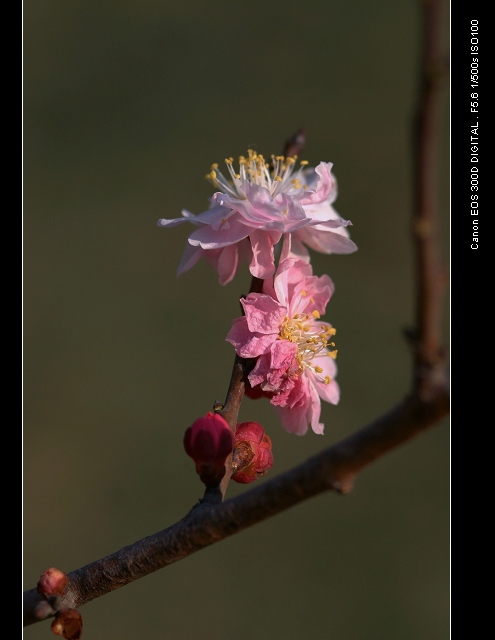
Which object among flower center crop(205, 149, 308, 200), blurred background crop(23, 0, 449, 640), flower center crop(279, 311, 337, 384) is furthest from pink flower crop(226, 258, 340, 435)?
blurred background crop(23, 0, 449, 640)

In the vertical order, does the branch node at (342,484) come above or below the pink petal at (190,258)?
below

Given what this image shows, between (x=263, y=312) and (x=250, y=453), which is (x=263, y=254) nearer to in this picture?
(x=263, y=312)

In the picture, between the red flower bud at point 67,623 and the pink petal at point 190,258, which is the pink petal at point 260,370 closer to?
the pink petal at point 190,258

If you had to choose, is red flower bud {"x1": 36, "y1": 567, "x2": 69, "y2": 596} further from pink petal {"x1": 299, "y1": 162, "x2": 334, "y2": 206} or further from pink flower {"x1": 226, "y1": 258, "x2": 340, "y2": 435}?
pink petal {"x1": 299, "y1": 162, "x2": 334, "y2": 206}

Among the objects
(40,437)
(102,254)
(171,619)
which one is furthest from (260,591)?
(102,254)

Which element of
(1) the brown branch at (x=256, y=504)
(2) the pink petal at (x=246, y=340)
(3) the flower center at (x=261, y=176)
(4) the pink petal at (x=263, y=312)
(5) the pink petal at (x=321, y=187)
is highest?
(3) the flower center at (x=261, y=176)

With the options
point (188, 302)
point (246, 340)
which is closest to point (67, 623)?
point (246, 340)

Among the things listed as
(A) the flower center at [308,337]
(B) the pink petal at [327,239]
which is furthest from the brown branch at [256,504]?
(B) the pink petal at [327,239]
